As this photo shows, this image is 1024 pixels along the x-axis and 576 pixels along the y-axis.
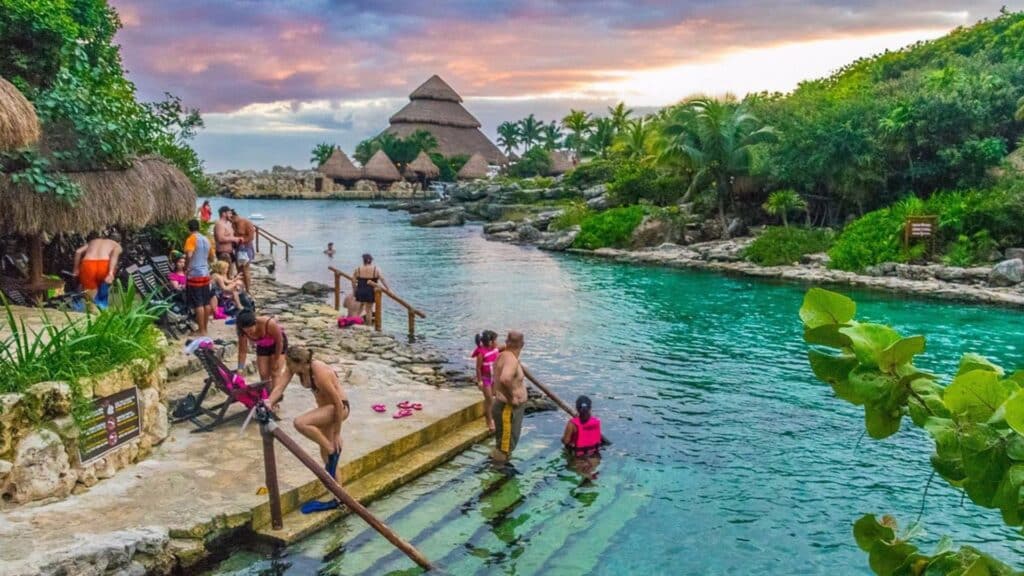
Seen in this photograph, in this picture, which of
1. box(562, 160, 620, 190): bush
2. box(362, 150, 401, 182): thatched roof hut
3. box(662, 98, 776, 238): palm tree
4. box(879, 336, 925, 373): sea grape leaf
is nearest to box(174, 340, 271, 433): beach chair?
box(879, 336, 925, 373): sea grape leaf

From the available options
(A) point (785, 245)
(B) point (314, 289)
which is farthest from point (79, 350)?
(A) point (785, 245)

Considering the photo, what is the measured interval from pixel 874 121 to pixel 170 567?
28.3 metres

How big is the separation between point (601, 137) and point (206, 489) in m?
60.0

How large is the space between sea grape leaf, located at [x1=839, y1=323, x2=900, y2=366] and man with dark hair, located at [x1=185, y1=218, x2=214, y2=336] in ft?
36.2

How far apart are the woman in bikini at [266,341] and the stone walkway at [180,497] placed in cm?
54

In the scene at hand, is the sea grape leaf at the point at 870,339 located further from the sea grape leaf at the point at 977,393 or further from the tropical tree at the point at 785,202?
the tropical tree at the point at 785,202

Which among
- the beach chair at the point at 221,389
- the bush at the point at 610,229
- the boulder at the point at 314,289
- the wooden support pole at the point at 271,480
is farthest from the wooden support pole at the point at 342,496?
the bush at the point at 610,229

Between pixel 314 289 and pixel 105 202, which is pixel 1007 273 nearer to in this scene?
pixel 314 289

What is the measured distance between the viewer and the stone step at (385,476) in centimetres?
639

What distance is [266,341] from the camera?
8375mm

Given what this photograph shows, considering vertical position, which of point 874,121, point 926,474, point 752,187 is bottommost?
point 926,474

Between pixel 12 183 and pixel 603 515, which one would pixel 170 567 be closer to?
pixel 603 515

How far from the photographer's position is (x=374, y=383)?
1031 cm

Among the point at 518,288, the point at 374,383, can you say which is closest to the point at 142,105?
the point at 374,383
